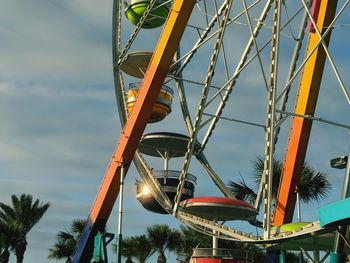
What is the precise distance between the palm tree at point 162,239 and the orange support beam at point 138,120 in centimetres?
1905

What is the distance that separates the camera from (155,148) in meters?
33.8

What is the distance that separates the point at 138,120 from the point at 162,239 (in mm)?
23472

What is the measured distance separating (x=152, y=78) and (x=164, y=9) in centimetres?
637

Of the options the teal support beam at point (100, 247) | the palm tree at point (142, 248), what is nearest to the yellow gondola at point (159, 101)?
the teal support beam at point (100, 247)

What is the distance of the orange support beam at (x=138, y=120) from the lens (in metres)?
27.8

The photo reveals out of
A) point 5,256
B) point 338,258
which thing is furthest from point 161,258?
point 338,258

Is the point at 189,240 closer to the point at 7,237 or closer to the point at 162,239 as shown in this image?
the point at 162,239

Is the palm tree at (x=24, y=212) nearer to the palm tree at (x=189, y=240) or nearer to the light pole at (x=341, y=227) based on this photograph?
the palm tree at (x=189, y=240)

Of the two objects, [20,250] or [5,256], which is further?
[20,250]

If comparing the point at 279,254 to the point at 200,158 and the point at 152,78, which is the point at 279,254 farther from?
the point at 152,78

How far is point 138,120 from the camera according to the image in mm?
28547

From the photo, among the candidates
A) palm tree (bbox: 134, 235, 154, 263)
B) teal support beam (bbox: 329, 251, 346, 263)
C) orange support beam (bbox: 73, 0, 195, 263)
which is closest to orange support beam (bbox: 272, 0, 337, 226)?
orange support beam (bbox: 73, 0, 195, 263)

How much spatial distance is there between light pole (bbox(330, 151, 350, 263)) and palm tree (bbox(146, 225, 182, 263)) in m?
34.2

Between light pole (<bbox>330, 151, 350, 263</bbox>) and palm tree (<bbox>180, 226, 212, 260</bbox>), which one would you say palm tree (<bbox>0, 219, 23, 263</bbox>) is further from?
light pole (<bbox>330, 151, 350, 263</bbox>)
